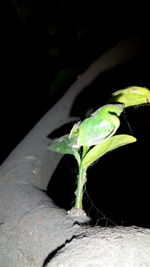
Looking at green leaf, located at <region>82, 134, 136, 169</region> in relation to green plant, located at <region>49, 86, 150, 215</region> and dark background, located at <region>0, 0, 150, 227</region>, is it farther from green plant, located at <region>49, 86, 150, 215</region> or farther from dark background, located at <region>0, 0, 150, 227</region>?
dark background, located at <region>0, 0, 150, 227</region>

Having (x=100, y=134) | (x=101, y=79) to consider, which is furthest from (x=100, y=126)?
(x=101, y=79)

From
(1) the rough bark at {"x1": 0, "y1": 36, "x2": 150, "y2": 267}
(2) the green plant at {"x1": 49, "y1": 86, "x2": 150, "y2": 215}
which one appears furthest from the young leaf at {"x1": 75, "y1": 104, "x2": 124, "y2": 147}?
(1) the rough bark at {"x1": 0, "y1": 36, "x2": 150, "y2": 267}

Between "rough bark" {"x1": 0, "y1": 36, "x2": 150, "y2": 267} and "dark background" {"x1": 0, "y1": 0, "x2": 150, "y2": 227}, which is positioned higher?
"dark background" {"x1": 0, "y1": 0, "x2": 150, "y2": 227}

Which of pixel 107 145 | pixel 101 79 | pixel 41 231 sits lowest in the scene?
pixel 41 231

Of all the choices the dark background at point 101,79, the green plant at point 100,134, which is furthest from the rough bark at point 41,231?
the dark background at point 101,79

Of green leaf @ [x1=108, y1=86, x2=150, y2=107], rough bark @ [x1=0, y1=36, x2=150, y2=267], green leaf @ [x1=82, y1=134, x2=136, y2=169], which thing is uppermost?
green leaf @ [x1=108, y1=86, x2=150, y2=107]

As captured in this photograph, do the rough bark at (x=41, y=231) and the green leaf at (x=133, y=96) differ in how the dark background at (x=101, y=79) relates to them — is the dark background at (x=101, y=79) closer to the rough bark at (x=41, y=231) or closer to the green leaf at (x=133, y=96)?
the rough bark at (x=41, y=231)

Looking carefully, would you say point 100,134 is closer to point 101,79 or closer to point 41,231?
point 41,231
